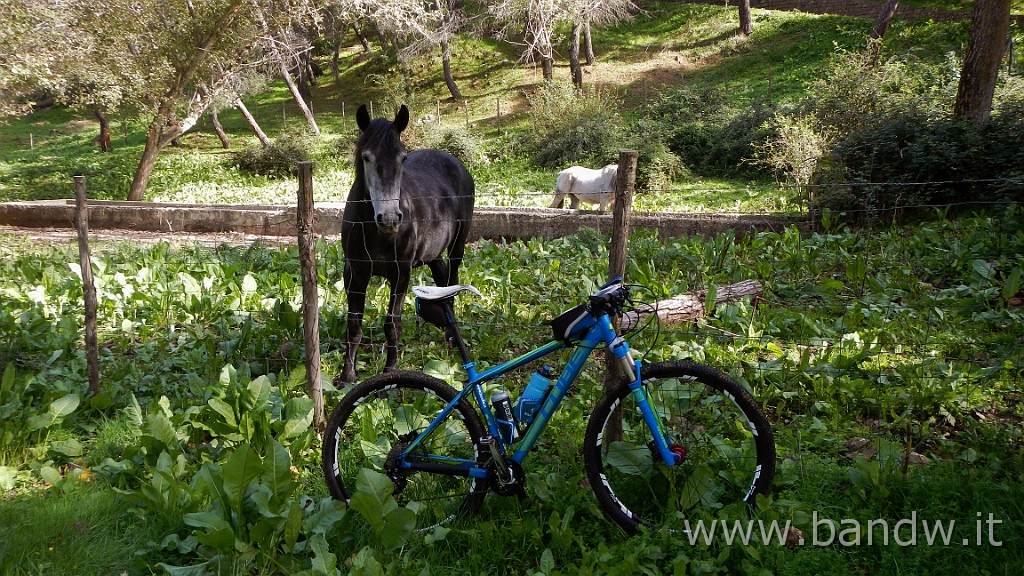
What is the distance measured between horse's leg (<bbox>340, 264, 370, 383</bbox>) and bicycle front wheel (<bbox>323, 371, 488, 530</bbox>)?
4.47 feet

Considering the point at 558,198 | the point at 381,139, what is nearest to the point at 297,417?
the point at 381,139

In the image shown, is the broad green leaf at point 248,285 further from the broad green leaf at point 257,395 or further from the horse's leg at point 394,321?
the broad green leaf at point 257,395

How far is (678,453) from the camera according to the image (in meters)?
3.25

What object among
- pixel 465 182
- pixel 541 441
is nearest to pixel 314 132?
pixel 465 182

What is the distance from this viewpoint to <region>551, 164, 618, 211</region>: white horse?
13.4m

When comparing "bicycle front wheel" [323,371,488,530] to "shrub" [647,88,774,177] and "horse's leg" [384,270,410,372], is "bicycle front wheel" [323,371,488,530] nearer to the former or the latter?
"horse's leg" [384,270,410,372]

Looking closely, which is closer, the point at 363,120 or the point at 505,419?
the point at 505,419

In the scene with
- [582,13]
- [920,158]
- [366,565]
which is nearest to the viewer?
[366,565]

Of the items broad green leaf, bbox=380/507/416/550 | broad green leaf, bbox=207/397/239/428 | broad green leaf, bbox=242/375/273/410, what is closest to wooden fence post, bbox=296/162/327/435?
broad green leaf, bbox=242/375/273/410

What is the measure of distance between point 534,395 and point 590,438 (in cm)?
33

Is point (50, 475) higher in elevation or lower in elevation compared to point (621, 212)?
lower

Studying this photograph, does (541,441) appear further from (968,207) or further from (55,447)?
(968,207)

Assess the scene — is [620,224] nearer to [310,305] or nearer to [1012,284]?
[310,305]

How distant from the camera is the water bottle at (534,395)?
3.32m
